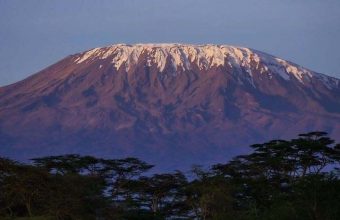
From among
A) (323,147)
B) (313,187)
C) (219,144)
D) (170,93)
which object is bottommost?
(313,187)

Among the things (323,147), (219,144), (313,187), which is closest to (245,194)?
(323,147)

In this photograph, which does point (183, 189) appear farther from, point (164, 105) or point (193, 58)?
point (193, 58)

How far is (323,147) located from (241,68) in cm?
10809

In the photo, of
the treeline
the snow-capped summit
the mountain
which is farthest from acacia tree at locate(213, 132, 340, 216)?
the snow-capped summit

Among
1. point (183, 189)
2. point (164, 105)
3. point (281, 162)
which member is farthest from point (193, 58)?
point (183, 189)

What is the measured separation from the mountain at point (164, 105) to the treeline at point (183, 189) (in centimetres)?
8828

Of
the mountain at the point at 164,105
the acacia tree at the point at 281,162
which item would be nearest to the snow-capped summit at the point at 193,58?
the mountain at the point at 164,105

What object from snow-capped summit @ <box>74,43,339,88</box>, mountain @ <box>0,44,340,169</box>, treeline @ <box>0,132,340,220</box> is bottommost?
treeline @ <box>0,132,340,220</box>

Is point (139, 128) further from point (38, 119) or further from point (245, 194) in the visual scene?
point (245, 194)

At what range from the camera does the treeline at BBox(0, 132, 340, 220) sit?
93.8ft

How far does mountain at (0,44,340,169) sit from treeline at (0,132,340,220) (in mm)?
88284

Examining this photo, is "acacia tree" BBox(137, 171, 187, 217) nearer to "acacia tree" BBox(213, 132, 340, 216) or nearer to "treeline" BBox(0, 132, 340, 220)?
"treeline" BBox(0, 132, 340, 220)

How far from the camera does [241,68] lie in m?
154

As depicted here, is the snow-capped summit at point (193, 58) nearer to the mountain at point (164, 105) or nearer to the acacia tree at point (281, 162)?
the mountain at point (164, 105)
